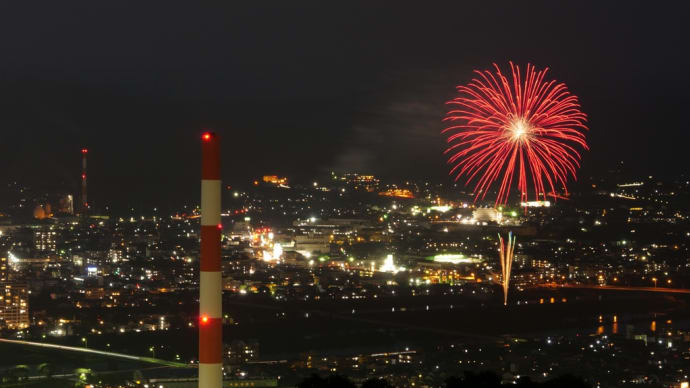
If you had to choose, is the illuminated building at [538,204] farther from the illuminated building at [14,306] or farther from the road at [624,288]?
the illuminated building at [14,306]

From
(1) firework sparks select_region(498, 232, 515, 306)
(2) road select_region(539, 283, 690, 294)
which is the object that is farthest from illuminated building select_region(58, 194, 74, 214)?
(2) road select_region(539, 283, 690, 294)

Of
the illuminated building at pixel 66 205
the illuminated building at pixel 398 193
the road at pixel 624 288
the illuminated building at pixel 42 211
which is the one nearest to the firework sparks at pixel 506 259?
the road at pixel 624 288

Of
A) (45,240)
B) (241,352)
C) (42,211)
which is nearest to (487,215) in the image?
(45,240)

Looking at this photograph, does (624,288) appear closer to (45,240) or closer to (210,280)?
(45,240)

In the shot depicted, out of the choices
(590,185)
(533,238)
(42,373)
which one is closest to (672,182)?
(590,185)

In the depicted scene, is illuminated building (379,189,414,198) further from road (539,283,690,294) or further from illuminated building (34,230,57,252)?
road (539,283,690,294)
